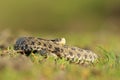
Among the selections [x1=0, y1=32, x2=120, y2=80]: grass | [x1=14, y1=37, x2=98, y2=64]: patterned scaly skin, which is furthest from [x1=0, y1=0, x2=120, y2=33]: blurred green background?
[x1=0, y1=32, x2=120, y2=80]: grass

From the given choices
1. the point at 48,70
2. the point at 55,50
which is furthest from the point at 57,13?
the point at 48,70

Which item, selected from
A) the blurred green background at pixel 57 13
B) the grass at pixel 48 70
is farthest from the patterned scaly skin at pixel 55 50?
the blurred green background at pixel 57 13

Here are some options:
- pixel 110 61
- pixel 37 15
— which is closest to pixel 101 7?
pixel 37 15

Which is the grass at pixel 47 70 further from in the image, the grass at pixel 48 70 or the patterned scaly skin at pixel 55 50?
the patterned scaly skin at pixel 55 50

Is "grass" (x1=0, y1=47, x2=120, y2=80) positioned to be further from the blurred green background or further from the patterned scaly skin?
the blurred green background

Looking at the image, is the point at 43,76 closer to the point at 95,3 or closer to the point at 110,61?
the point at 110,61

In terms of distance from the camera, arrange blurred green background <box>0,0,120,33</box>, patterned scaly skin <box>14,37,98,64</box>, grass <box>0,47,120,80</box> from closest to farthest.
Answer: grass <box>0,47,120,80</box> < patterned scaly skin <box>14,37,98,64</box> < blurred green background <box>0,0,120,33</box>
